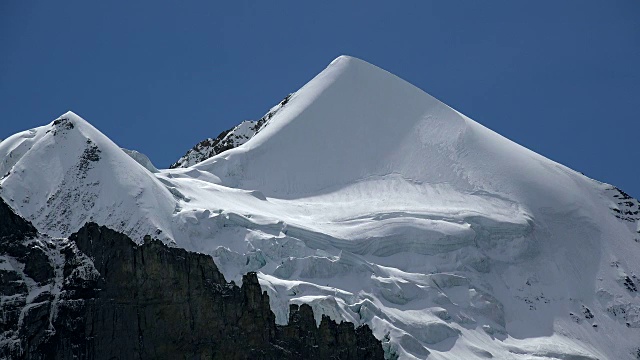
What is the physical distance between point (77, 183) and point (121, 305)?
204 ft

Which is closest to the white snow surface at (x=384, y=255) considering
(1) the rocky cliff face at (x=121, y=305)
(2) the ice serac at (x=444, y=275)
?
(2) the ice serac at (x=444, y=275)

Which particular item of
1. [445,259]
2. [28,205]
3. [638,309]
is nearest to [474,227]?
[445,259]

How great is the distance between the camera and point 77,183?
602ft

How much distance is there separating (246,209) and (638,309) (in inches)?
1737

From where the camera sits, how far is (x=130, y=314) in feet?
403

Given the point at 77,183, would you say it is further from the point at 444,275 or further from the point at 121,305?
the point at 121,305

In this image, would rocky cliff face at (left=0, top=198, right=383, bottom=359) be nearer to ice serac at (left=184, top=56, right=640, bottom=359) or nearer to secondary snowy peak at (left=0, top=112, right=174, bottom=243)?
ice serac at (left=184, top=56, right=640, bottom=359)

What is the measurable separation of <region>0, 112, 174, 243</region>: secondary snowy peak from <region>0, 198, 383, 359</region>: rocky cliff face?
43.8 m

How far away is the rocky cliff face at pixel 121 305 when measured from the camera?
388ft

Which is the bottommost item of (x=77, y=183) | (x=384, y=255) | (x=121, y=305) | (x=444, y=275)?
(x=121, y=305)

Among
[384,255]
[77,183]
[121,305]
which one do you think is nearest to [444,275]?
[384,255]

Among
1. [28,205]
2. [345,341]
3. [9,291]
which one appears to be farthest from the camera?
[28,205]

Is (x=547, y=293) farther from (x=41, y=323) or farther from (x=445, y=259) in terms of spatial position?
(x=41, y=323)

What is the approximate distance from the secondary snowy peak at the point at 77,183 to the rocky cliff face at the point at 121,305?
144ft
